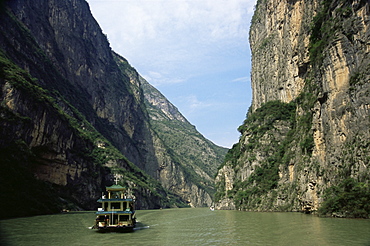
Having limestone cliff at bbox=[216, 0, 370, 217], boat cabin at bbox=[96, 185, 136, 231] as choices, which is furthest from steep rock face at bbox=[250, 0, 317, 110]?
boat cabin at bbox=[96, 185, 136, 231]

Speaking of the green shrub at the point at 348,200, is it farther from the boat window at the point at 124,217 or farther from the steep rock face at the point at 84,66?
the steep rock face at the point at 84,66

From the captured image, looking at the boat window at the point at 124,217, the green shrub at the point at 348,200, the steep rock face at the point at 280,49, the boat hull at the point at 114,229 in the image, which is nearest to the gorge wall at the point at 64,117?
the boat window at the point at 124,217

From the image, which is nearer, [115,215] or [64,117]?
[115,215]

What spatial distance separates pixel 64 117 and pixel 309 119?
193 feet

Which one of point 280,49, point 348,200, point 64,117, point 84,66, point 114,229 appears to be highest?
point 84,66

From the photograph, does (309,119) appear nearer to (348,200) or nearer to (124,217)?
(348,200)

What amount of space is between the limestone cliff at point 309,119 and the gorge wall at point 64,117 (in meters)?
39.7

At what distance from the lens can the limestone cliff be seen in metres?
42.1

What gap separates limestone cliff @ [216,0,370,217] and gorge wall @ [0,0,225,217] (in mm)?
39694

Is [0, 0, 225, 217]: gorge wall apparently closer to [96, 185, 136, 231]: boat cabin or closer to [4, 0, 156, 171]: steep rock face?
[4, 0, 156, 171]: steep rock face

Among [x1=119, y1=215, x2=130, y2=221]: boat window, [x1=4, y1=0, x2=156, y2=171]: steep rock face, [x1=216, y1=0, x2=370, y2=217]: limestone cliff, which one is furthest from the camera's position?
[x1=4, y1=0, x2=156, y2=171]: steep rock face

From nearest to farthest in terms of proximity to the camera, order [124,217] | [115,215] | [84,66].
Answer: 1. [115,215]
2. [124,217]
3. [84,66]

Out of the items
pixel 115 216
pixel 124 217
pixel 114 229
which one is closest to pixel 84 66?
pixel 124 217

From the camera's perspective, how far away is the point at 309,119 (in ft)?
198
